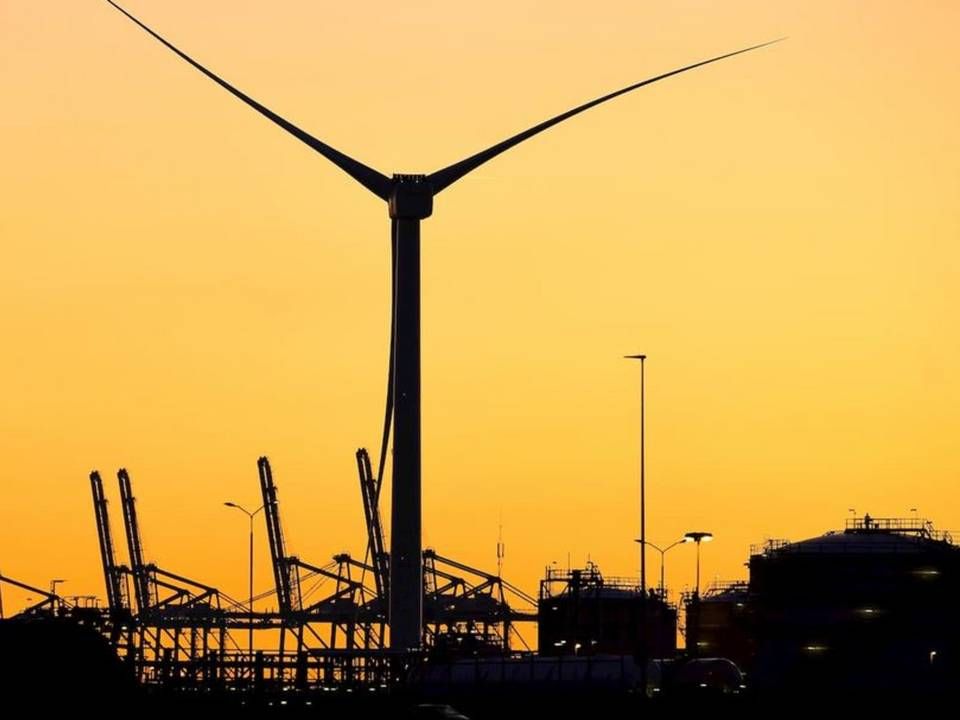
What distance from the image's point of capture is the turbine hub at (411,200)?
162000mm

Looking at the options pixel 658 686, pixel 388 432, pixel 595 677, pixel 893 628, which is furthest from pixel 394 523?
pixel 893 628

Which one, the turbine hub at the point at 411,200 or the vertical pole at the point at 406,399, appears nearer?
the vertical pole at the point at 406,399

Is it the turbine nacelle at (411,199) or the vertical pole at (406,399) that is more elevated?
the turbine nacelle at (411,199)

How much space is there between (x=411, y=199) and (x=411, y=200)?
67mm

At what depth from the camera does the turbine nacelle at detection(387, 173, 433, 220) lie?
162000mm

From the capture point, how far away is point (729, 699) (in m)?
151

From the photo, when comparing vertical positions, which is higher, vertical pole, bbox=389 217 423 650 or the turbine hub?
the turbine hub

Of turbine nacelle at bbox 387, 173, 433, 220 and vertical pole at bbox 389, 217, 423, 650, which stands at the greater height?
turbine nacelle at bbox 387, 173, 433, 220

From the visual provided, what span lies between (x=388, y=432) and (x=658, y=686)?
125ft

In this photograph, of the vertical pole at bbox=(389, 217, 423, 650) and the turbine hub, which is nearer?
the vertical pole at bbox=(389, 217, 423, 650)

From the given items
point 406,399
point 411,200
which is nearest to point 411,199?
point 411,200

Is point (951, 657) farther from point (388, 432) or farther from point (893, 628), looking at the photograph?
point (388, 432)

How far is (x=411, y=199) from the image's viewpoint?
162m

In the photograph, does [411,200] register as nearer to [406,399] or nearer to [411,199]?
[411,199]
